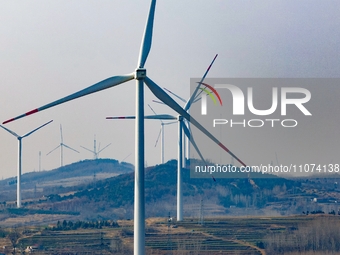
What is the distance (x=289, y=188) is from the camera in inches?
7372

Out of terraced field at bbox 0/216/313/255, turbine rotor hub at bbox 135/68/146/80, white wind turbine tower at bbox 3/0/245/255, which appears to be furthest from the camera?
terraced field at bbox 0/216/313/255

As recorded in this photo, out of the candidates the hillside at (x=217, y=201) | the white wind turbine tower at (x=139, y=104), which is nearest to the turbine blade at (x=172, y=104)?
the white wind turbine tower at (x=139, y=104)

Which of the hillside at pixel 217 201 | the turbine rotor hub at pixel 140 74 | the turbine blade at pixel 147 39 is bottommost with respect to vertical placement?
the hillside at pixel 217 201

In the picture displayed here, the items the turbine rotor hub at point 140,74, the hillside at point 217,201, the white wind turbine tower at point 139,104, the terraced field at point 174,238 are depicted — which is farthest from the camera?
the hillside at point 217,201

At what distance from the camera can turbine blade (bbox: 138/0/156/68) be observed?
181ft

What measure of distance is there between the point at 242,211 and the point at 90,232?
60.6m

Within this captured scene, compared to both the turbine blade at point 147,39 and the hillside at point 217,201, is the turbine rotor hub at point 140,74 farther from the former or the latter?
the hillside at point 217,201

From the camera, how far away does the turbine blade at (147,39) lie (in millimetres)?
55094

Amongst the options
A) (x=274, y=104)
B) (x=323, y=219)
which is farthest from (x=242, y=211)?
(x=274, y=104)

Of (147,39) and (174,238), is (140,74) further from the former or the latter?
(174,238)

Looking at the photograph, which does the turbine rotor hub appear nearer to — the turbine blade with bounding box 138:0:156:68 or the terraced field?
the turbine blade with bounding box 138:0:156:68

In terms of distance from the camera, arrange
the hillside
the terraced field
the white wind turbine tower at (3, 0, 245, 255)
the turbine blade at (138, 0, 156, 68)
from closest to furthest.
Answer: the white wind turbine tower at (3, 0, 245, 255)
the turbine blade at (138, 0, 156, 68)
the terraced field
the hillside

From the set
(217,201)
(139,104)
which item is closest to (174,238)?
(139,104)

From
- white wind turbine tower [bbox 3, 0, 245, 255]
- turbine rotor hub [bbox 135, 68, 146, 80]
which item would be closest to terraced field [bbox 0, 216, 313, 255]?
white wind turbine tower [bbox 3, 0, 245, 255]
